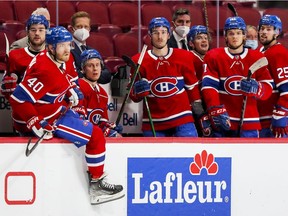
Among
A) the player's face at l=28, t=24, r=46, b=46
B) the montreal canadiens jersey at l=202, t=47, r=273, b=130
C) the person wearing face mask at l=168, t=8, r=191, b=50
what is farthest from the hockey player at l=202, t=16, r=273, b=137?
the player's face at l=28, t=24, r=46, b=46

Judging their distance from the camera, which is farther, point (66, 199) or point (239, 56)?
point (239, 56)

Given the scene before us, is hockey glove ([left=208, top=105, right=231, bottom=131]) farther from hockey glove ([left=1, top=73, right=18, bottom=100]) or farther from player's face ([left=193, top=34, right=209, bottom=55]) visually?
hockey glove ([left=1, top=73, right=18, bottom=100])

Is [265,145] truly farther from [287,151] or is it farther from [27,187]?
[27,187]

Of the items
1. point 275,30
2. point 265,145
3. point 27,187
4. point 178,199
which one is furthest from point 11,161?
point 275,30

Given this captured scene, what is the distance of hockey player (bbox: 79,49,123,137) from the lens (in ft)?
18.9

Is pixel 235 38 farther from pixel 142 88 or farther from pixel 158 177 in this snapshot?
pixel 158 177

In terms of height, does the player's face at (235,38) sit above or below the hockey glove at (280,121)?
above

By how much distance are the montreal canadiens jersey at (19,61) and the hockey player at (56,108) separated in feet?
1.50

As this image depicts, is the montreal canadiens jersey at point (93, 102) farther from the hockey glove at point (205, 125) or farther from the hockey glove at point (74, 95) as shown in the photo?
the hockey glove at point (205, 125)

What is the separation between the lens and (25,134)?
17.9ft

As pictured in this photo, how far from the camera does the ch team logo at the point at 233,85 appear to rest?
586 cm

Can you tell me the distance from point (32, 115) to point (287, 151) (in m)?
1.51

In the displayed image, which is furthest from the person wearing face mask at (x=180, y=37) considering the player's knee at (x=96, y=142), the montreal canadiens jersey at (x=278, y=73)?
the player's knee at (x=96, y=142)

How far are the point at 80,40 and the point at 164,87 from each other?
0.70m
